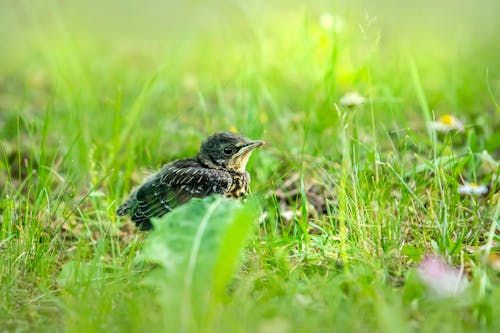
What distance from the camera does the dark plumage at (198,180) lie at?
16.8ft

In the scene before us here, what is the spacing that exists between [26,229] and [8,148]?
7.75 feet

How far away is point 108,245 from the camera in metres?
5.09

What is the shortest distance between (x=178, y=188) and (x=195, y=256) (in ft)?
5.87

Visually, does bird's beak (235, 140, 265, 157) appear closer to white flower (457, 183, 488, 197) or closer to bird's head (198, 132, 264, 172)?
bird's head (198, 132, 264, 172)

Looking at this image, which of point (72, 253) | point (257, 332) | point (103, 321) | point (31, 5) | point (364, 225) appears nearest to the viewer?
point (257, 332)

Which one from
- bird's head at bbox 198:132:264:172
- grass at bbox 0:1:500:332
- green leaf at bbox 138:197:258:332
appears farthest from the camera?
bird's head at bbox 198:132:264:172

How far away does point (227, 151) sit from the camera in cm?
541

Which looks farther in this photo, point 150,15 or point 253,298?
point 150,15

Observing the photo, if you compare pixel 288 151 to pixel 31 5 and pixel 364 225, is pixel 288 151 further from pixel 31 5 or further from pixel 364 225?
pixel 31 5

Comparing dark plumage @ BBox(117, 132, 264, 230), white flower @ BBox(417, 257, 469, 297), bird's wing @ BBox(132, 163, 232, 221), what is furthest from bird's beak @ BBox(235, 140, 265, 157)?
white flower @ BBox(417, 257, 469, 297)

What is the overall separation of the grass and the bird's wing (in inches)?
10.2

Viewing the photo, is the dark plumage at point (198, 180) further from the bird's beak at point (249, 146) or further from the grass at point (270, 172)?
the grass at point (270, 172)

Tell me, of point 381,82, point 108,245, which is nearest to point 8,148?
point 108,245

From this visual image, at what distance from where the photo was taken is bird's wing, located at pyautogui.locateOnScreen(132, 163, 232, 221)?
5129mm
